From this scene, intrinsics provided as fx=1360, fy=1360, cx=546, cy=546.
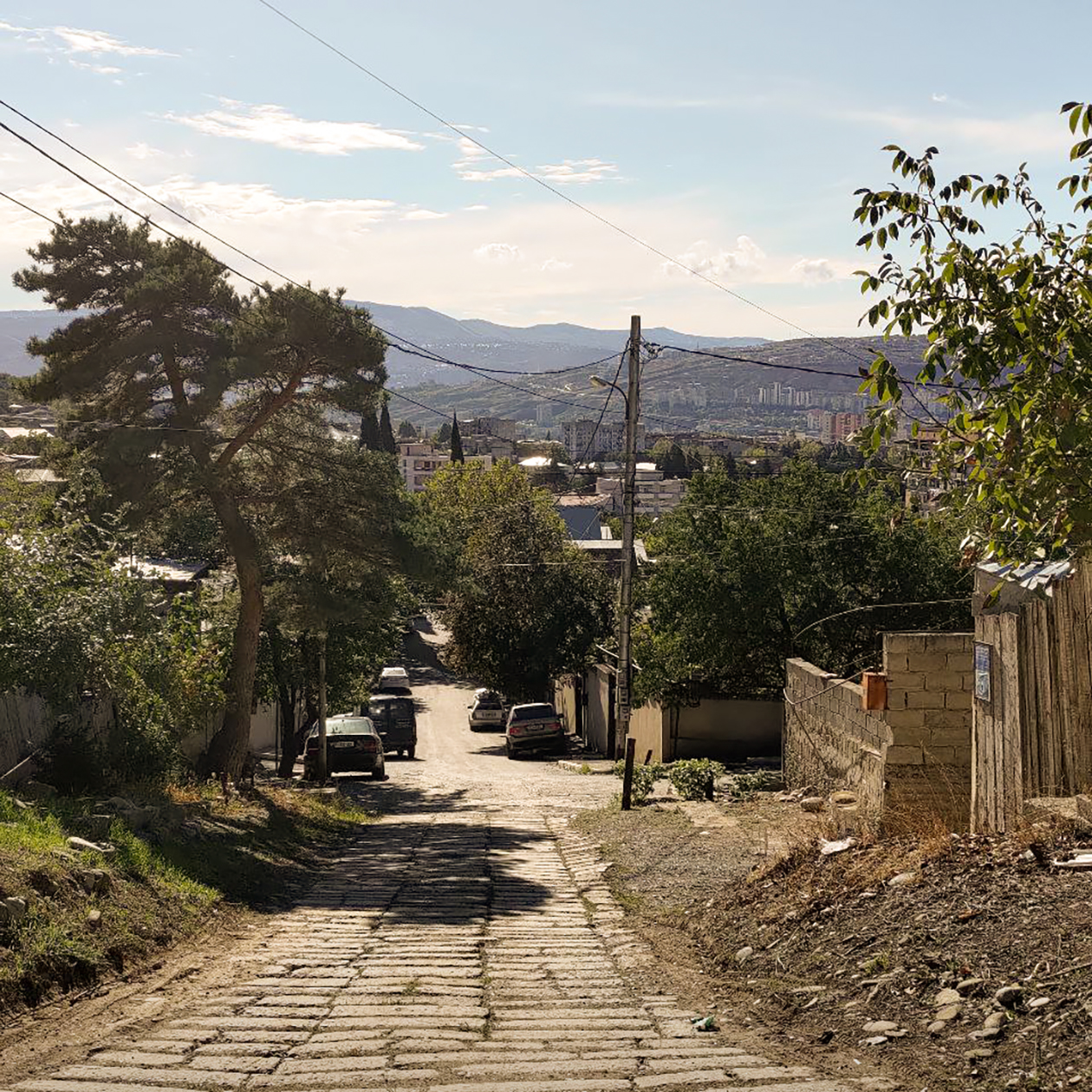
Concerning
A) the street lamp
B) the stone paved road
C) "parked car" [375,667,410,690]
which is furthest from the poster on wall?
"parked car" [375,667,410,690]

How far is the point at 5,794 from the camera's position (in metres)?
12.2

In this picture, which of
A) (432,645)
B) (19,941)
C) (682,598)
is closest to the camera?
(19,941)

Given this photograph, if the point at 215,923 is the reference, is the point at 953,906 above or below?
above

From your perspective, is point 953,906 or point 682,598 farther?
point 682,598

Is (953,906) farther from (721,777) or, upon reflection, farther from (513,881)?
(721,777)

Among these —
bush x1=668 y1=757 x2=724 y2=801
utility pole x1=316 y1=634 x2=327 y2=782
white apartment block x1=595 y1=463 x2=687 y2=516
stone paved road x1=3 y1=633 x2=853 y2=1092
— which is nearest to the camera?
stone paved road x1=3 y1=633 x2=853 y2=1092

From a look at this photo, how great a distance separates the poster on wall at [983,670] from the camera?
11242 mm

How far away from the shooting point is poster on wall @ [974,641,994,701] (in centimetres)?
1124

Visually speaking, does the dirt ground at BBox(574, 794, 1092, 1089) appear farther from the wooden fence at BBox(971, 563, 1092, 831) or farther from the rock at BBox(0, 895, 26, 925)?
the rock at BBox(0, 895, 26, 925)

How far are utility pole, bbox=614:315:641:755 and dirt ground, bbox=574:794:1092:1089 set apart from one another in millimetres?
18080

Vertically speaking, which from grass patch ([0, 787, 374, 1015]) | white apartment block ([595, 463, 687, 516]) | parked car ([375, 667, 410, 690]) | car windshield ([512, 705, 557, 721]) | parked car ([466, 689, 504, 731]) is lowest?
parked car ([466, 689, 504, 731])

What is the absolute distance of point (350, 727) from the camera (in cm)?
3338

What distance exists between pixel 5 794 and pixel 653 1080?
8321 mm

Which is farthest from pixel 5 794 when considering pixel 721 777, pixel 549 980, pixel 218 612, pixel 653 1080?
pixel 218 612
